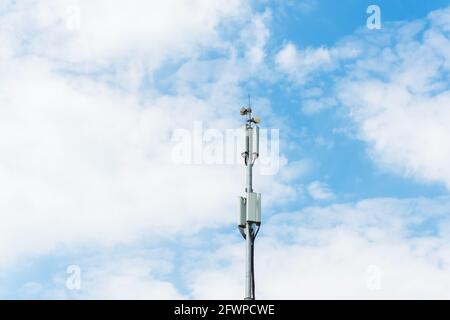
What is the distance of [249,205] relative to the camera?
28.2 metres

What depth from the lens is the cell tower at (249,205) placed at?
27.4m

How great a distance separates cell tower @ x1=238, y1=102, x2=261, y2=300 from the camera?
1078 inches
